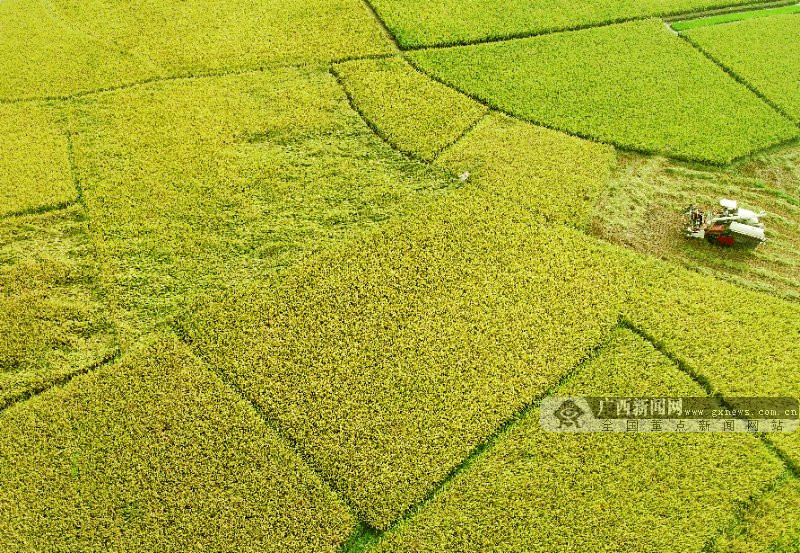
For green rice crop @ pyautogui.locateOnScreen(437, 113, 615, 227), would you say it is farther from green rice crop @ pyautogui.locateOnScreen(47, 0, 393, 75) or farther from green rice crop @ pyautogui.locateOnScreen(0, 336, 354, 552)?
green rice crop @ pyautogui.locateOnScreen(0, 336, 354, 552)

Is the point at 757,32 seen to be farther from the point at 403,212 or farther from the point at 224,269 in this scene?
the point at 224,269

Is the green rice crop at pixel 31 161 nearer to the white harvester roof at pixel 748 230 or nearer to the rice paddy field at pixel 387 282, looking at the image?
the rice paddy field at pixel 387 282

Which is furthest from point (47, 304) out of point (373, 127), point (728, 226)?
point (728, 226)

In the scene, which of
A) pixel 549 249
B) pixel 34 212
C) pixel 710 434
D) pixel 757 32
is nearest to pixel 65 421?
pixel 34 212

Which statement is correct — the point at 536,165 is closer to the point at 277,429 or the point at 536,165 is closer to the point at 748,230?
the point at 748,230

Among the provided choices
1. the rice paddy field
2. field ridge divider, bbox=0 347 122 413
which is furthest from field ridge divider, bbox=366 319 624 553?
field ridge divider, bbox=0 347 122 413
